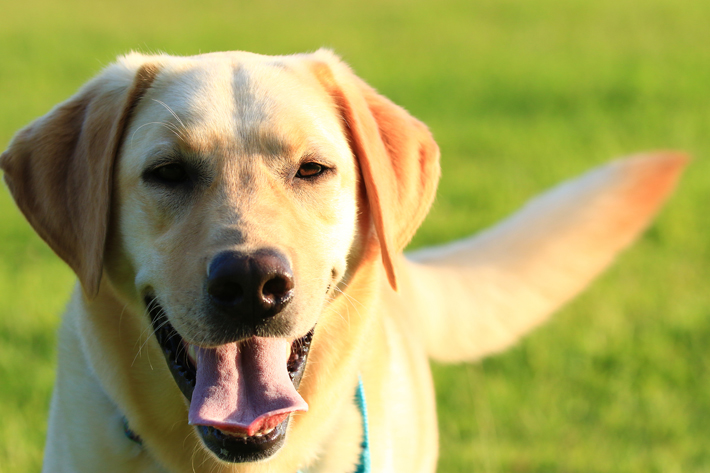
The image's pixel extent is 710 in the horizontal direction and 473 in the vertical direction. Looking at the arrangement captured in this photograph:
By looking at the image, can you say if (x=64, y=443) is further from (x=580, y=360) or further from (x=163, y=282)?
(x=580, y=360)

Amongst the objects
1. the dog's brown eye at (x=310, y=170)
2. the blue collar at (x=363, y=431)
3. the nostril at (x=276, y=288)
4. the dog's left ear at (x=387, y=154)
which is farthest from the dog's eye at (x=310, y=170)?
the blue collar at (x=363, y=431)

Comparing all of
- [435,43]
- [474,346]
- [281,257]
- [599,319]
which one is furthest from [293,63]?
[435,43]

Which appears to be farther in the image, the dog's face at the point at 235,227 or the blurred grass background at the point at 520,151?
the blurred grass background at the point at 520,151

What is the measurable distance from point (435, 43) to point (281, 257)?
14.9m

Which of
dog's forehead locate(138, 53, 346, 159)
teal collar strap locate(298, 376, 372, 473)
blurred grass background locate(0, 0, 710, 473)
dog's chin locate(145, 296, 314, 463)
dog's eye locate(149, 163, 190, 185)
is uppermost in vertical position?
dog's forehead locate(138, 53, 346, 159)

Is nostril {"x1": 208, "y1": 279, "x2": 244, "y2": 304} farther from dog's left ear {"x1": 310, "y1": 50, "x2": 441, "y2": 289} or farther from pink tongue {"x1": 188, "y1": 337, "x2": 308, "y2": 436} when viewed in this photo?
dog's left ear {"x1": 310, "y1": 50, "x2": 441, "y2": 289}

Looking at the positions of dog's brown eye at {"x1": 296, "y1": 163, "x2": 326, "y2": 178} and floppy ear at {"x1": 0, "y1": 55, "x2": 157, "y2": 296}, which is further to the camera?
dog's brown eye at {"x1": 296, "y1": 163, "x2": 326, "y2": 178}

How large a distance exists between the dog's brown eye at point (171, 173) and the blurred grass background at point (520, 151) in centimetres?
87

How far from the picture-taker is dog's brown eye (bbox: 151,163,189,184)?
8.82 feet

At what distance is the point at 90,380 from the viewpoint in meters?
2.96

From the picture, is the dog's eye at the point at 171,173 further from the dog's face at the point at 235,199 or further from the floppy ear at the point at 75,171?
the floppy ear at the point at 75,171

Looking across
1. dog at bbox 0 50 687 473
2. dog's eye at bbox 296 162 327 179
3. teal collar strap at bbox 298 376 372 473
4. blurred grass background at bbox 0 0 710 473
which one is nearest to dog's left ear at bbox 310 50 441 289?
dog at bbox 0 50 687 473

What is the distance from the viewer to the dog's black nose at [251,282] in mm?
2334

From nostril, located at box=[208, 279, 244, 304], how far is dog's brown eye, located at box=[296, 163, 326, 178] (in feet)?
1.88
